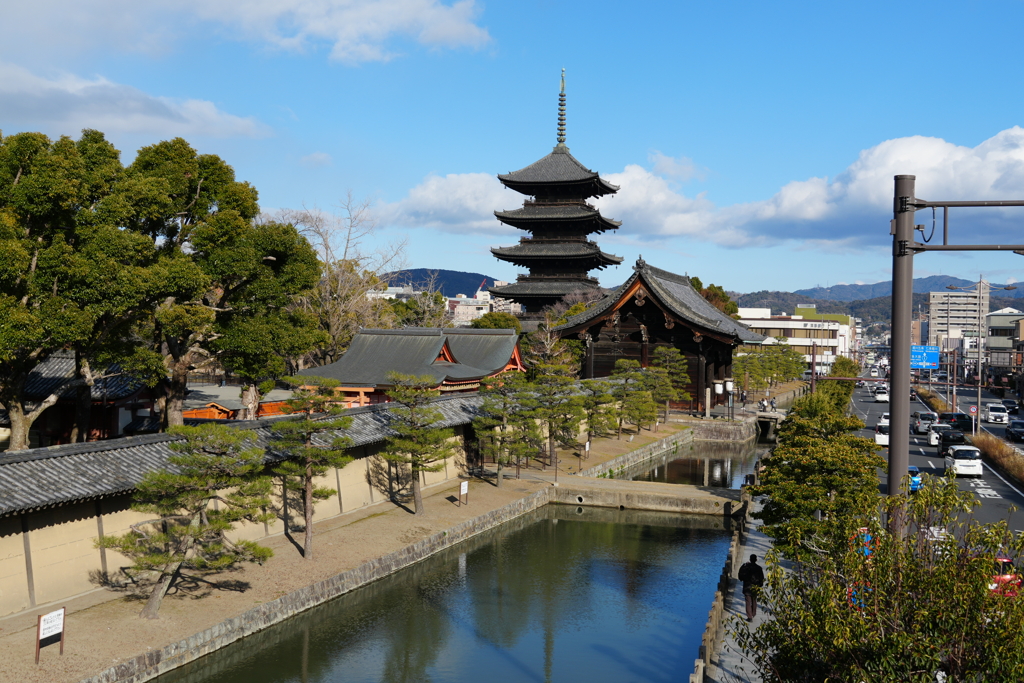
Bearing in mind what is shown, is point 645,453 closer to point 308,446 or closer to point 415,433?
point 415,433

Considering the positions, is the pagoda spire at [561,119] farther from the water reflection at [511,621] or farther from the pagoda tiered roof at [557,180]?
the water reflection at [511,621]

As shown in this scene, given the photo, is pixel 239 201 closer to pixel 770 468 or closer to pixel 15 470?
pixel 15 470

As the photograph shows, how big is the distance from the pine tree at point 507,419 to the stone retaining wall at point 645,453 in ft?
15.5

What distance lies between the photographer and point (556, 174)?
252ft

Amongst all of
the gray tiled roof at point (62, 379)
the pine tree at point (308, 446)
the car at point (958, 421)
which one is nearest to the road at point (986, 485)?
the car at point (958, 421)

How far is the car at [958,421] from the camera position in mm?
55062

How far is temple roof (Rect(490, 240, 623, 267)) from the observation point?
7481 cm

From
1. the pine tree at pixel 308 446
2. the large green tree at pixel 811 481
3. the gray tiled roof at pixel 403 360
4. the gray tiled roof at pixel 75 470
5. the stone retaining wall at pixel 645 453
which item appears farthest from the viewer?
the gray tiled roof at pixel 403 360

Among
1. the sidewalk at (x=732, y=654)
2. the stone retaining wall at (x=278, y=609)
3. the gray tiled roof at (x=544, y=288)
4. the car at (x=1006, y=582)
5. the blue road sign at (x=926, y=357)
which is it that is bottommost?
the stone retaining wall at (x=278, y=609)

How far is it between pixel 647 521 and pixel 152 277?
66.5 ft

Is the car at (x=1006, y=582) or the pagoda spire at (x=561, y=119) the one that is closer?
the car at (x=1006, y=582)

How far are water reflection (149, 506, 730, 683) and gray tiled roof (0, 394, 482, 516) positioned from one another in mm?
4609

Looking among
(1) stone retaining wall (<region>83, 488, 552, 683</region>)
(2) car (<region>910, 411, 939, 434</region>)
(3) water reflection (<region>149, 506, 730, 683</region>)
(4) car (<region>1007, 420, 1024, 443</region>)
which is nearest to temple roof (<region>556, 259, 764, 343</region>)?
(2) car (<region>910, 411, 939, 434</region>)

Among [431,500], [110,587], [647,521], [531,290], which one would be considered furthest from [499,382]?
[531,290]
